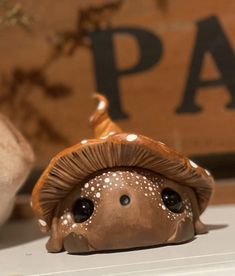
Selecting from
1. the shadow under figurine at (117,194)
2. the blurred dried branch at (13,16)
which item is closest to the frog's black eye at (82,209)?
the shadow under figurine at (117,194)

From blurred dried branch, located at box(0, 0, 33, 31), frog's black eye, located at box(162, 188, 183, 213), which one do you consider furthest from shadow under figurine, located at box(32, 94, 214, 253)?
blurred dried branch, located at box(0, 0, 33, 31)

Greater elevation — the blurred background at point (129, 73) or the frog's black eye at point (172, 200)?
the blurred background at point (129, 73)

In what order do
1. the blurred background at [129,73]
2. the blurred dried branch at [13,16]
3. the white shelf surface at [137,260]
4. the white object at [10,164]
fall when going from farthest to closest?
1. the blurred background at [129,73]
2. the blurred dried branch at [13,16]
3. the white object at [10,164]
4. the white shelf surface at [137,260]

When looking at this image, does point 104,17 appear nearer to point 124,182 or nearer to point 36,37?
point 36,37

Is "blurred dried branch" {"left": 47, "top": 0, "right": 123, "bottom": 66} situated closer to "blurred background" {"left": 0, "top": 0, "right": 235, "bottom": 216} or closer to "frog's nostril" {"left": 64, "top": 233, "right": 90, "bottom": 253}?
"blurred background" {"left": 0, "top": 0, "right": 235, "bottom": 216}

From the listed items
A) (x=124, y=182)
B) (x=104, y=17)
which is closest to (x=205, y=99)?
(x=104, y=17)

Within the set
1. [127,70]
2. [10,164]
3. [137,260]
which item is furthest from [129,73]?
[137,260]

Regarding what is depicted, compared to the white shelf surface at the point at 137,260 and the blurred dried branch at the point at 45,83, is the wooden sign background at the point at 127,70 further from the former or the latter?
the white shelf surface at the point at 137,260
